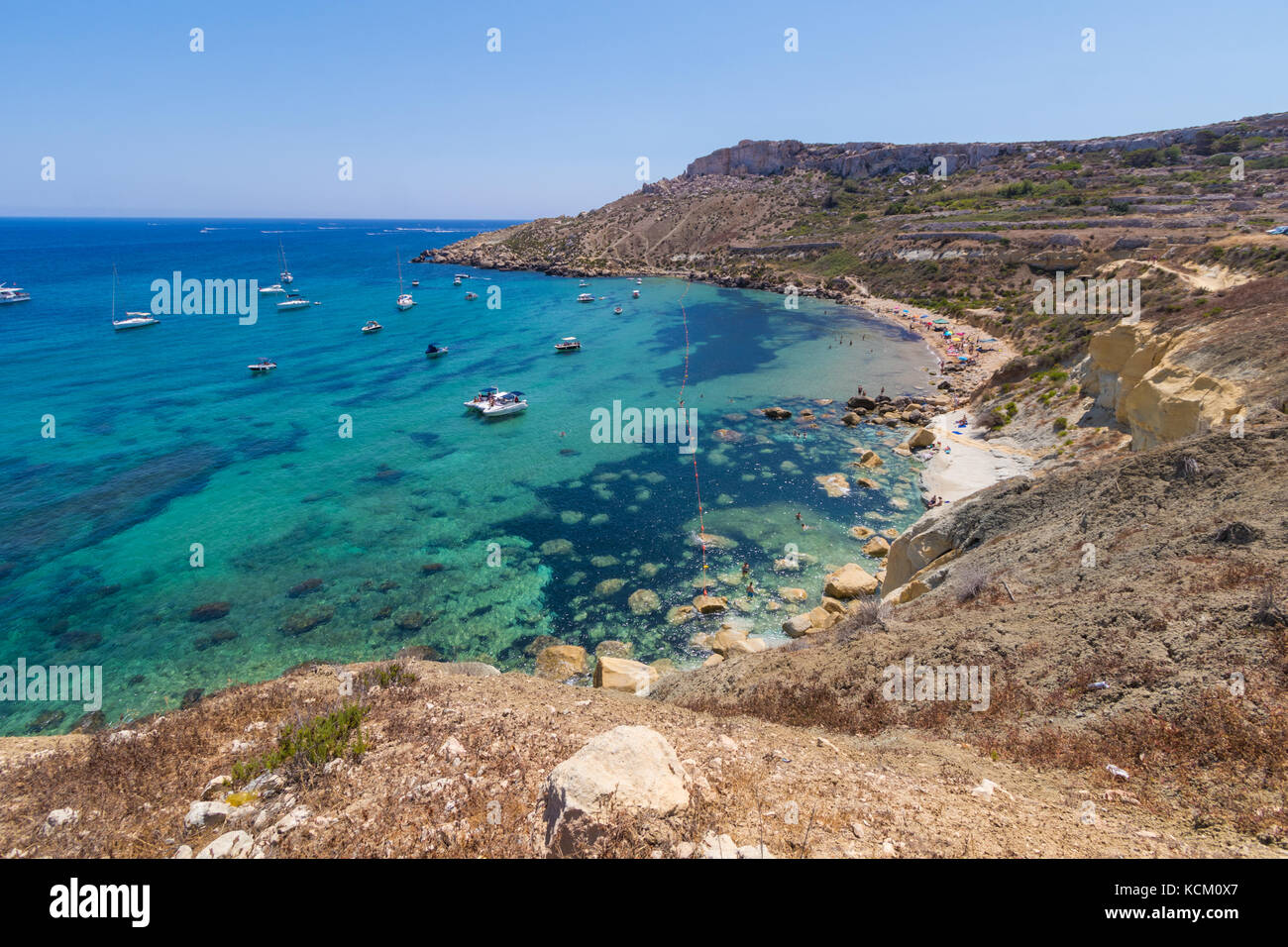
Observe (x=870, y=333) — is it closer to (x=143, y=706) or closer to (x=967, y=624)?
(x=967, y=624)

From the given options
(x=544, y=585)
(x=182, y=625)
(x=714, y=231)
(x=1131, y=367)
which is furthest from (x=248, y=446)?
(x=714, y=231)

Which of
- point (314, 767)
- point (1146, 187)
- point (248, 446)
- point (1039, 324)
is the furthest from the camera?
point (1146, 187)

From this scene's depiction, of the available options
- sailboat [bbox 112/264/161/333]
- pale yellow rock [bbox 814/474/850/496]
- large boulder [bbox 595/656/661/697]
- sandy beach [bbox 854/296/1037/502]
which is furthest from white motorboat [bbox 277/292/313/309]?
large boulder [bbox 595/656/661/697]

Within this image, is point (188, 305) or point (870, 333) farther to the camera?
point (188, 305)

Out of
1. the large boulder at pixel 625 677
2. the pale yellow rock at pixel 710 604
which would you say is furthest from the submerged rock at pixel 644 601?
the large boulder at pixel 625 677

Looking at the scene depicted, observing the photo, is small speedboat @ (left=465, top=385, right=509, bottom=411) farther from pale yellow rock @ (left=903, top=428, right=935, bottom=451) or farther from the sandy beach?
the sandy beach

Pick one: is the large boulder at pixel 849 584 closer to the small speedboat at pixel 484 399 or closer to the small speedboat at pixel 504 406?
the small speedboat at pixel 504 406
